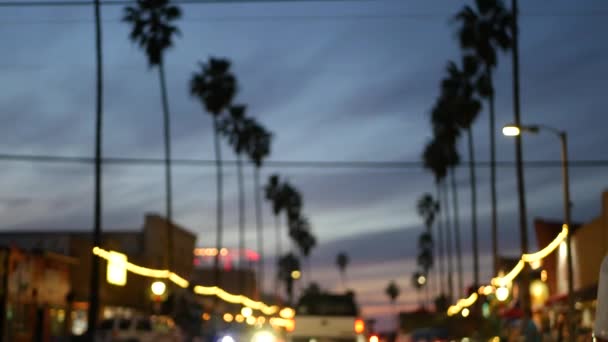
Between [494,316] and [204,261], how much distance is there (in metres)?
83.4

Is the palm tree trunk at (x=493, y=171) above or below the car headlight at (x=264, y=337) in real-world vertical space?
above

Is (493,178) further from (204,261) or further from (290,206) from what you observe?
(204,261)

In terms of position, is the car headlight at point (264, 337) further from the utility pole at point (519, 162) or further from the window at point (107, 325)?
the utility pole at point (519, 162)

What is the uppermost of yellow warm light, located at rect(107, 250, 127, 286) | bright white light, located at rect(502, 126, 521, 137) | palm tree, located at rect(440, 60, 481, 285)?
palm tree, located at rect(440, 60, 481, 285)

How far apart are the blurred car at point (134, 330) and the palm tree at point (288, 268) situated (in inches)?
4837

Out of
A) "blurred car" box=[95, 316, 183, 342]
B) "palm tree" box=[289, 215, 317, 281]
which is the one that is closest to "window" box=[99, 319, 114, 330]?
"blurred car" box=[95, 316, 183, 342]

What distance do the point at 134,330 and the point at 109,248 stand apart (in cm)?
2111

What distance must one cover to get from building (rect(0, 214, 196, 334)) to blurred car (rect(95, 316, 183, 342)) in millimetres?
11909

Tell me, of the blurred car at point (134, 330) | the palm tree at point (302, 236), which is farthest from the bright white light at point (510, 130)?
the palm tree at point (302, 236)

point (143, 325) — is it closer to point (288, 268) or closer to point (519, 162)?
point (519, 162)

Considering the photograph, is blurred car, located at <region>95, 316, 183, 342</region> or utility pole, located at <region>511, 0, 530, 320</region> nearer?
blurred car, located at <region>95, 316, 183, 342</region>

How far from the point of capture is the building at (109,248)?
58.9 meters

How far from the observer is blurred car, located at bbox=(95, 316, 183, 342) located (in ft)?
129

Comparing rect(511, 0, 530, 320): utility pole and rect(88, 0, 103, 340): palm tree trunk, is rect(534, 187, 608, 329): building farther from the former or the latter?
rect(88, 0, 103, 340): palm tree trunk
